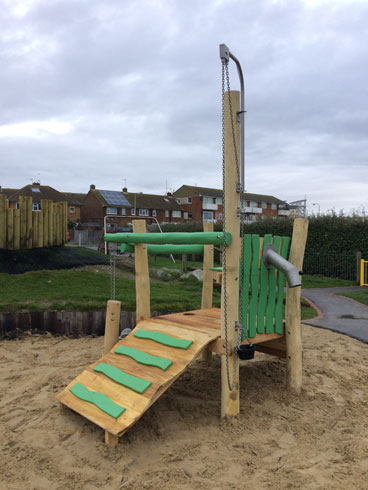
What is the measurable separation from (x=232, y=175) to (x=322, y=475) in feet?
8.37

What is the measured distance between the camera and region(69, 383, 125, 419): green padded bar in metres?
→ 3.49

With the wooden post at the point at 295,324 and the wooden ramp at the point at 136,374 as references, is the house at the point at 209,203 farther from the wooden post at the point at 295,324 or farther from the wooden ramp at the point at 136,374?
the wooden ramp at the point at 136,374

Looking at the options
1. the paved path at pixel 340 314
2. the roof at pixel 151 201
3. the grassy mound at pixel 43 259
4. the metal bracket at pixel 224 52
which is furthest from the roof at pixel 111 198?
the metal bracket at pixel 224 52

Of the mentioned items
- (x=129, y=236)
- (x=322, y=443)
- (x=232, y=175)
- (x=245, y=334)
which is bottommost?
(x=322, y=443)

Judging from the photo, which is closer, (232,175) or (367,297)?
(232,175)

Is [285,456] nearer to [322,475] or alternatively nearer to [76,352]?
[322,475]

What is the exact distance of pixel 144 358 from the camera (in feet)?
13.2

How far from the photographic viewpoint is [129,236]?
15.2ft

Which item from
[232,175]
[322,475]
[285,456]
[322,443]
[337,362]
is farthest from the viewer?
[337,362]

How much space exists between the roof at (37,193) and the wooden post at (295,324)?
158ft

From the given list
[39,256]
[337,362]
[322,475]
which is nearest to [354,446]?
[322,475]

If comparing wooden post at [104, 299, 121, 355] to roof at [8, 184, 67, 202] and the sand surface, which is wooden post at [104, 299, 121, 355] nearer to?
the sand surface

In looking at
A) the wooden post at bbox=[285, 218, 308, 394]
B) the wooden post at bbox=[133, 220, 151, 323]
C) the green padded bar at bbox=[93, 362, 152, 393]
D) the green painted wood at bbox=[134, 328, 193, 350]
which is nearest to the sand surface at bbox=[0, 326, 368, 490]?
the wooden post at bbox=[285, 218, 308, 394]

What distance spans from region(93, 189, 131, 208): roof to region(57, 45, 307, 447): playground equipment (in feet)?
159
